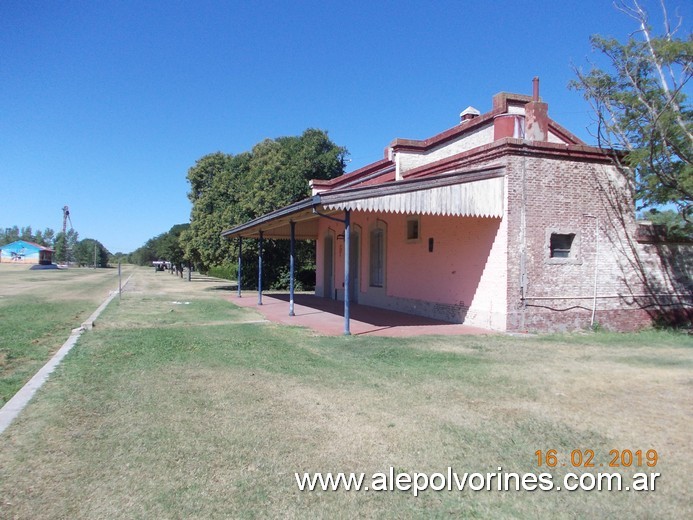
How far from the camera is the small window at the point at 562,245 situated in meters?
12.1

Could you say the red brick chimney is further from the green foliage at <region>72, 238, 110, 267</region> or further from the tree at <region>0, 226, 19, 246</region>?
the tree at <region>0, 226, 19, 246</region>

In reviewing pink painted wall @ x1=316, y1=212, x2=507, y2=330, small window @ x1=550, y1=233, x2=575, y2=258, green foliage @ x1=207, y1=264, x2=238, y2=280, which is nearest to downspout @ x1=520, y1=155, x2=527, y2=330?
pink painted wall @ x1=316, y1=212, x2=507, y2=330

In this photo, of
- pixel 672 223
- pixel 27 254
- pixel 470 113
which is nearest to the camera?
pixel 672 223

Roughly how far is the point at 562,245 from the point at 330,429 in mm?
9144

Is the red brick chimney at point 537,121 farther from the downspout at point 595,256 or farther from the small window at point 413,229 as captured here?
the small window at point 413,229

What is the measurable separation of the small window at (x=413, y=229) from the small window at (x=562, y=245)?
13.1 ft

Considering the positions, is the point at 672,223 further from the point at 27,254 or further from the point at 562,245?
the point at 27,254

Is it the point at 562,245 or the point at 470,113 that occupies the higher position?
the point at 470,113

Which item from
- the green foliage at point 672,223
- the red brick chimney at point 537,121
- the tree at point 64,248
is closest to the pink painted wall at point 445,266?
the red brick chimney at point 537,121

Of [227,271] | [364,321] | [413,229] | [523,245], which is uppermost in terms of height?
[413,229]

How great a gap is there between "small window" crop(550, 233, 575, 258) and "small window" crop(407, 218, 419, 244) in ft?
13.1

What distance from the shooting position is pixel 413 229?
1530 centimetres

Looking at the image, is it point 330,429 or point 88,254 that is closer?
point 330,429

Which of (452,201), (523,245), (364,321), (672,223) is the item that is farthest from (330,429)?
(672,223)
